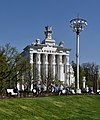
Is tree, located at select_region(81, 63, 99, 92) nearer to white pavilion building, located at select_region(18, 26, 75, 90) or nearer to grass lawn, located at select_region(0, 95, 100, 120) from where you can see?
white pavilion building, located at select_region(18, 26, 75, 90)

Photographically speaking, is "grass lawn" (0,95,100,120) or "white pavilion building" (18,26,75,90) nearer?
"grass lawn" (0,95,100,120)

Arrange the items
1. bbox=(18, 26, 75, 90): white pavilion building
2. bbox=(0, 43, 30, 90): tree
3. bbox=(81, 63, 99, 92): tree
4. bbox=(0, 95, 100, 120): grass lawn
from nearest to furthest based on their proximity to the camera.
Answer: bbox=(0, 95, 100, 120): grass lawn, bbox=(0, 43, 30, 90): tree, bbox=(81, 63, 99, 92): tree, bbox=(18, 26, 75, 90): white pavilion building

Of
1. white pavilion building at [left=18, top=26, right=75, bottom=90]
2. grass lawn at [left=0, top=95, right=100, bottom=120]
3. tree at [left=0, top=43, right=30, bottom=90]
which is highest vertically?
white pavilion building at [left=18, top=26, right=75, bottom=90]

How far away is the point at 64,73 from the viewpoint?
412ft

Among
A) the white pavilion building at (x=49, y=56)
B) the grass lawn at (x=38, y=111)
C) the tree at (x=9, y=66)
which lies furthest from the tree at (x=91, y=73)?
the grass lawn at (x=38, y=111)

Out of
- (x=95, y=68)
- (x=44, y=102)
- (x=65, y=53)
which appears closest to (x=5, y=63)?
(x=44, y=102)

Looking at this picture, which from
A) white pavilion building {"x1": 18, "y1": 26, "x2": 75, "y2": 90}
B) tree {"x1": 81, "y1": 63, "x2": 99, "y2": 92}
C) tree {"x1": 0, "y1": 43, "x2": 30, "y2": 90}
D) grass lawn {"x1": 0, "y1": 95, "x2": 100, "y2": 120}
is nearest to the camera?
grass lawn {"x1": 0, "y1": 95, "x2": 100, "y2": 120}

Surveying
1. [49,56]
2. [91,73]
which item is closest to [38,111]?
[91,73]

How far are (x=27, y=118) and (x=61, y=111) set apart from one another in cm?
532

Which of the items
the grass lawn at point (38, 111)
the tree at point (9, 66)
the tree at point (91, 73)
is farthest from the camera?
the tree at point (91, 73)

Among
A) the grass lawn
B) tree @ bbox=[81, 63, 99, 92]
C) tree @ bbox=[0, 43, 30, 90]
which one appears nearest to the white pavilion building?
tree @ bbox=[81, 63, 99, 92]

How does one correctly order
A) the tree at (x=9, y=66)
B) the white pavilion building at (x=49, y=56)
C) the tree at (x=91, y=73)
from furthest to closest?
the white pavilion building at (x=49, y=56), the tree at (x=91, y=73), the tree at (x=9, y=66)

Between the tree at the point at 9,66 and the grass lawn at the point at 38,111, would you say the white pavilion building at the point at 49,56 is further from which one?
the grass lawn at the point at 38,111

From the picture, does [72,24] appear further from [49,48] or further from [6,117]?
[49,48]
